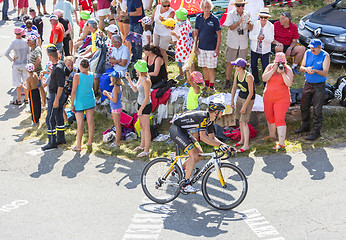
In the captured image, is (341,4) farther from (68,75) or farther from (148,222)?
(148,222)

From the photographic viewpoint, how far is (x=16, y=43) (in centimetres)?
1289

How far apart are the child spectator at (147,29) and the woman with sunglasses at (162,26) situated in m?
0.18

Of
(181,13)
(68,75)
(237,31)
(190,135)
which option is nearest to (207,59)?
(237,31)

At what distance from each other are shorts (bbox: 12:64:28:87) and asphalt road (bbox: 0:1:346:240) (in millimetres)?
3391

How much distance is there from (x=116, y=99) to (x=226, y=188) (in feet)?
11.9

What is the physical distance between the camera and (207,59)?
36.8ft

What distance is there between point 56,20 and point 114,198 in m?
7.18

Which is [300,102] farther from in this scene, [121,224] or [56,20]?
[56,20]

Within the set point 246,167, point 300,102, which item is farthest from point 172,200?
point 300,102

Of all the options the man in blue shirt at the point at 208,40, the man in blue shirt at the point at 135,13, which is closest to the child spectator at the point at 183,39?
the man in blue shirt at the point at 208,40

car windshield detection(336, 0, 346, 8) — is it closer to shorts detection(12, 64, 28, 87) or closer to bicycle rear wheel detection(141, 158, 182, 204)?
bicycle rear wheel detection(141, 158, 182, 204)

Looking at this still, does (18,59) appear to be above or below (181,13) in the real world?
below

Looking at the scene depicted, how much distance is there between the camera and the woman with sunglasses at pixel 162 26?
39.4 ft

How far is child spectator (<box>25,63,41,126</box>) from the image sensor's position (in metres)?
11.6
